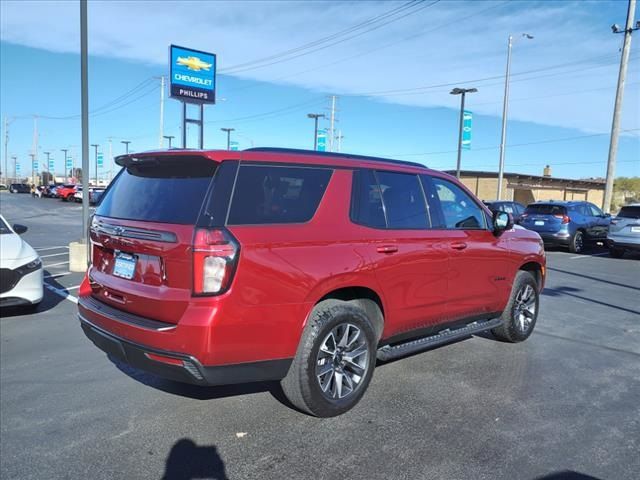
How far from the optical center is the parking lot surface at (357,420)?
3091 mm

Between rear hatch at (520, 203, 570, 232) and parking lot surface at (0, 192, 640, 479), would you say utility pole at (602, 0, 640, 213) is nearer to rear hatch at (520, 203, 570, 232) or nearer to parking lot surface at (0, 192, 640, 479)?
rear hatch at (520, 203, 570, 232)

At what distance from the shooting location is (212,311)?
118 inches

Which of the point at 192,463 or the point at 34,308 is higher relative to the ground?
the point at 192,463

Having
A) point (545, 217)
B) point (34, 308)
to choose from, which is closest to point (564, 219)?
point (545, 217)

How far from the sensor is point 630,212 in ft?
46.1

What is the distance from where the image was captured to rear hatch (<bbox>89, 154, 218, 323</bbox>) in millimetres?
3102

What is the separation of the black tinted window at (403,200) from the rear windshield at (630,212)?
1203 centimetres

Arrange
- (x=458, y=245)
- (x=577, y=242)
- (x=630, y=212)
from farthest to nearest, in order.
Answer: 1. (x=577, y=242)
2. (x=630, y=212)
3. (x=458, y=245)

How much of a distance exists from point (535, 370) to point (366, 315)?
202 cm

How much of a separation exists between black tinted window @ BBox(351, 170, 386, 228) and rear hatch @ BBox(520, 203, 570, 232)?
502 inches

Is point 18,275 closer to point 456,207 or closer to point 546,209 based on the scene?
point 456,207

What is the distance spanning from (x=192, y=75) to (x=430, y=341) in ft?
54.9

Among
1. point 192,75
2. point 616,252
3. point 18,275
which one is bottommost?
point 616,252

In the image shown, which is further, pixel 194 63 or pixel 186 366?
pixel 194 63
